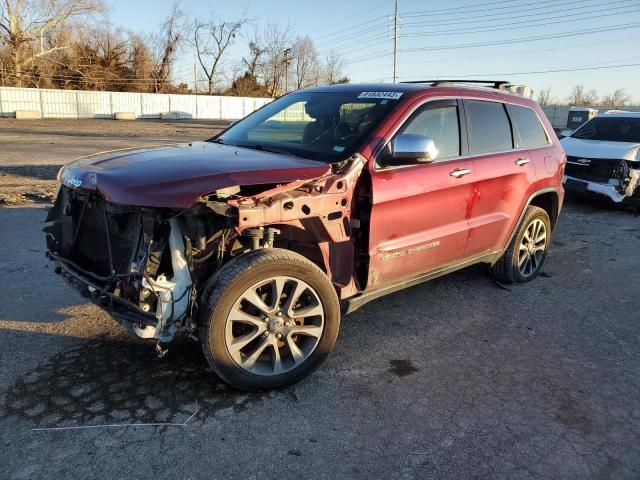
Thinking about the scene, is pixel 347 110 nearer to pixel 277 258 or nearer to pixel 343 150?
pixel 343 150

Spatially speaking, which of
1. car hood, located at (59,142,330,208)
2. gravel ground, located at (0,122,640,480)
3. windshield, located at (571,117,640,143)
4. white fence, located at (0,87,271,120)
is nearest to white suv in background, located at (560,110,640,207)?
windshield, located at (571,117,640,143)

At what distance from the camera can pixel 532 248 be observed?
551 centimetres

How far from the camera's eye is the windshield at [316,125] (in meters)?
3.77

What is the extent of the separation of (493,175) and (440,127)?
0.72m

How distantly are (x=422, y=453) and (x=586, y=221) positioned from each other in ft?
24.4

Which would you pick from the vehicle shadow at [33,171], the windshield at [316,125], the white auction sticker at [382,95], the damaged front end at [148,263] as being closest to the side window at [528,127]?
the white auction sticker at [382,95]

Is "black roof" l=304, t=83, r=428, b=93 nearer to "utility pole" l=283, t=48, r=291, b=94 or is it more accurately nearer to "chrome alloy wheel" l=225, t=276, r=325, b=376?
"chrome alloy wheel" l=225, t=276, r=325, b=376

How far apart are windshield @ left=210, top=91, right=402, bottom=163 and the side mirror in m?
0.26

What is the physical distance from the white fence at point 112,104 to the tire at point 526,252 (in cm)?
3348

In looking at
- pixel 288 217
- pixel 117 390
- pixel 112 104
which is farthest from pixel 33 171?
pixel 112 104

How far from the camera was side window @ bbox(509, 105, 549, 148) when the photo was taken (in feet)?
16.6

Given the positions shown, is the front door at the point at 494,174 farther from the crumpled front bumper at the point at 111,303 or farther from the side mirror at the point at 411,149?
the crumpled front bumper at the point at 111,303

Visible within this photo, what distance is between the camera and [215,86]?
67.8m

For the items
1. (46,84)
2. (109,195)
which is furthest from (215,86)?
(109,195)
